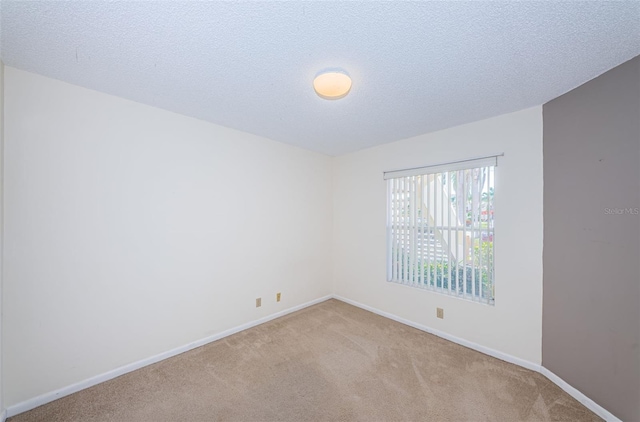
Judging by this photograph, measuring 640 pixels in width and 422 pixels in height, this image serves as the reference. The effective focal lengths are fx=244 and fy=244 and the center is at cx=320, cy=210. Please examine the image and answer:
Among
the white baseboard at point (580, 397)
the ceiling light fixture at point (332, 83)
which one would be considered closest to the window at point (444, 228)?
the white baseboard at point (580, 397)

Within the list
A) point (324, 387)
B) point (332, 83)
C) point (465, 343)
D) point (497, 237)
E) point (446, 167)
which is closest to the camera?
point (332, 83)

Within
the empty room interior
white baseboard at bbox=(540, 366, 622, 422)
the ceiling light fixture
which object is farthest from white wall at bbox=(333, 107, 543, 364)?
the ceiling light fixture

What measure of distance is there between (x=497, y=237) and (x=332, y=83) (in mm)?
2129

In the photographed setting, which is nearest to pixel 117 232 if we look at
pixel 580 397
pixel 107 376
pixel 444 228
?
pixel 107 376

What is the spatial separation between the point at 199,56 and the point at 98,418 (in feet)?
8.10

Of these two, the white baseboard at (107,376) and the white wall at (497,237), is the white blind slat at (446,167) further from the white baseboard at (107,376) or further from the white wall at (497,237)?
the white baseboard at (107,376)

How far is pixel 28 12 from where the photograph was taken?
1.21 meters

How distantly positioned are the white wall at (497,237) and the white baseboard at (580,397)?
0.40 feet

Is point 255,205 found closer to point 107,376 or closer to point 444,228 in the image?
point 107,376

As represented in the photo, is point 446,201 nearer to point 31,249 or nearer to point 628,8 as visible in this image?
point 628,8

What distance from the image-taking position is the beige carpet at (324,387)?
1.67 m

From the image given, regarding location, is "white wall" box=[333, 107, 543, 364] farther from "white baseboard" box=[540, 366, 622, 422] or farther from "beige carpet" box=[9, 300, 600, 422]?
"beige carpet" box=[9, 300, 600, 422]

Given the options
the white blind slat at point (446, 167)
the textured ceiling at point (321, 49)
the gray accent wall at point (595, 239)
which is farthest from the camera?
the white blind slat at point (446, 167)

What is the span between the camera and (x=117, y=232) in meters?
2.06
